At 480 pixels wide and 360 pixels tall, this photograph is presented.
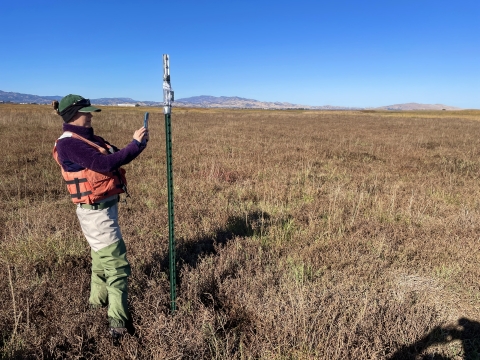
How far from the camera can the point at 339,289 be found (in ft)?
10.5

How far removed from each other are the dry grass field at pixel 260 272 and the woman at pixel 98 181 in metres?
0.32

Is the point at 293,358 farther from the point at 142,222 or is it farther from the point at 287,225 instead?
the point at 142,222

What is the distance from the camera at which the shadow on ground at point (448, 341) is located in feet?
8.22

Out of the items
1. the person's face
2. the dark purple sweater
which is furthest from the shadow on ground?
the person's face

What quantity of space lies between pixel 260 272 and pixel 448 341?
6.00 feet

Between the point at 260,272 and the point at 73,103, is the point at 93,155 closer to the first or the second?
the point at 73,103

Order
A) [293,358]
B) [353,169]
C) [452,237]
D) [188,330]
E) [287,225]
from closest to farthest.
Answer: [293,358], [188,330], [452,237], [287,225], [353,169]

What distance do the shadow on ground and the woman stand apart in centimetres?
232

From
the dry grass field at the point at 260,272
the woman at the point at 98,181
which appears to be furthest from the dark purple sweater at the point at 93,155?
the dry grass field at the point at 260,272

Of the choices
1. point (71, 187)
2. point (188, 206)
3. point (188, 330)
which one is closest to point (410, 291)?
point (188, 330)

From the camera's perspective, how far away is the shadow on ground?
251 cm

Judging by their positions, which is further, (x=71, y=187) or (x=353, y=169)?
(x=353, y=169)

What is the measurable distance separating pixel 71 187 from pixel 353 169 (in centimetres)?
851

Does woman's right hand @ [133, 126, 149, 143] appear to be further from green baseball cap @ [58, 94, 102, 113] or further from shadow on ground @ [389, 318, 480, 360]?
shadow on ground @ [389, 318, 480, 360]
